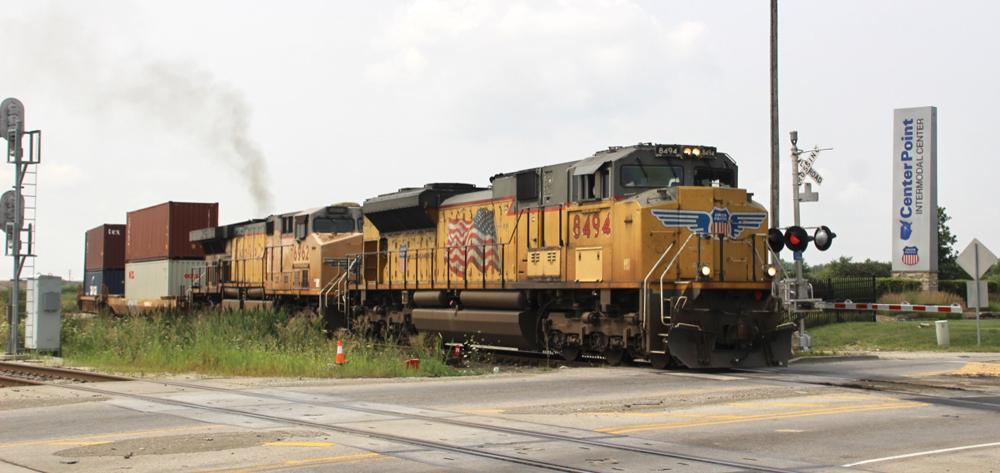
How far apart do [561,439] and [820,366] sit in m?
10.4

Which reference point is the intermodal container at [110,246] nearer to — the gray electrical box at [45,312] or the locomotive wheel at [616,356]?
the gray electrical box at [45,312]

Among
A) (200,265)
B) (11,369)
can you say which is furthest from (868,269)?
(11,369)

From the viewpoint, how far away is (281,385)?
551 inches


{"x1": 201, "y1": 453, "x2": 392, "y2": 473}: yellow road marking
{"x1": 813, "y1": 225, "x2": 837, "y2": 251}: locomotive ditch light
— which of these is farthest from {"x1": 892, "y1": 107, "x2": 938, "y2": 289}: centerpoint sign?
{"x1": 201, "y1": 453, "x2": 392, "y2": 473}: yellow road marking

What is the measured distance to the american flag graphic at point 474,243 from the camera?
1939 centimetres

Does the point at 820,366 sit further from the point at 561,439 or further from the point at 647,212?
the point at 561,439

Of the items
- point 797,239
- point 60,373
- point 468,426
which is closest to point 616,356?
point 797,239

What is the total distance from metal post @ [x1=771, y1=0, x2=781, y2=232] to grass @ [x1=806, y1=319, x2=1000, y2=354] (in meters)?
3.35

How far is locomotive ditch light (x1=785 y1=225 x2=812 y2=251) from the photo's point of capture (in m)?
17.2

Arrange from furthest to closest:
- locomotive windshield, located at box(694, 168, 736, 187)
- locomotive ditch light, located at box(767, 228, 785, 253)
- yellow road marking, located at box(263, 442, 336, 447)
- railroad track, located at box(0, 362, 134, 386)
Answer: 1. locomotive ditch light, located at box(767, 228, 785, 253)
2. locomotive windshield, located at box(694, 168, 736, 187)
3. railroad track, located at box(0, 362, 134, 386)
4. yellow road marking, located at box(263, 442, 336, 447)

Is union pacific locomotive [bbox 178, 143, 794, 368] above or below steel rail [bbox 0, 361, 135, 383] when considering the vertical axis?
above

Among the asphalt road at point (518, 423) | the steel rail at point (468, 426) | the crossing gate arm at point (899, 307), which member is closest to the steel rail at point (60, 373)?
the asphalt road at point (518, 423)

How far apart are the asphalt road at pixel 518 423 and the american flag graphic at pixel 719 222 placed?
2423mm

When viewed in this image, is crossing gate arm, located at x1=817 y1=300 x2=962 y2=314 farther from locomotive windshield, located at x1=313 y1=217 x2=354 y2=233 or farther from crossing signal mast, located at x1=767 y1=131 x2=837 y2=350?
locomotive windshield, located at x1=313 y1=217 x2=354 y2=233
